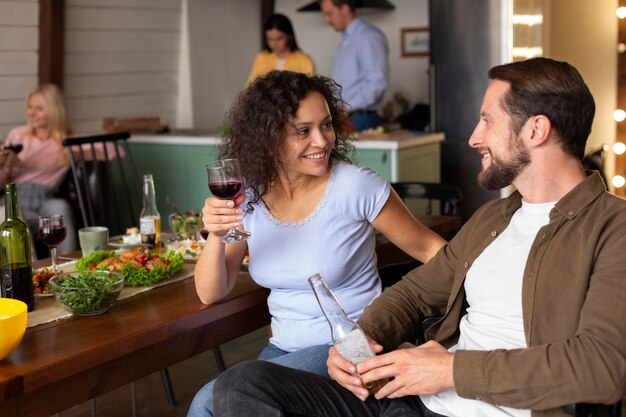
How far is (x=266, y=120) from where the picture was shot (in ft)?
7.09

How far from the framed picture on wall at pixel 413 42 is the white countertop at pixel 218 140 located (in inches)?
107

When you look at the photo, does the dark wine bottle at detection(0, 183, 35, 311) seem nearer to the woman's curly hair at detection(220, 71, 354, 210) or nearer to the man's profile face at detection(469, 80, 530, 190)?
the woman's curly hair at detection(220, 71, 354, 210)

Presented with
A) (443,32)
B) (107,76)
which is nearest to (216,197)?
(443,32)

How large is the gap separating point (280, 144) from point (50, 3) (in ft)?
11.7

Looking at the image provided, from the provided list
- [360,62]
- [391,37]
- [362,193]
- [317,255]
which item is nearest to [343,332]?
[317,255]

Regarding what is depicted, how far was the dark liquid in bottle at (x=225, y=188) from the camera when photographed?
1918 mm

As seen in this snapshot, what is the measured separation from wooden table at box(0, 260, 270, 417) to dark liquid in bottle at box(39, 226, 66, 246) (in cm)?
32

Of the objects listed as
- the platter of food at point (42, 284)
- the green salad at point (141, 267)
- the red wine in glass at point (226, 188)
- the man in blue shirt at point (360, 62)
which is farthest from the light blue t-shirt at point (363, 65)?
the red wine in glass at point (226, 188)

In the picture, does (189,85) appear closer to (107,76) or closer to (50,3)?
(107,76)

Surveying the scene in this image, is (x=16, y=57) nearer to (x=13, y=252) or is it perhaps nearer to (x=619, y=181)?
(x=13, y=252)

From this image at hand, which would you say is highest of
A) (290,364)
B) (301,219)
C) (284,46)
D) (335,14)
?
(335,14)

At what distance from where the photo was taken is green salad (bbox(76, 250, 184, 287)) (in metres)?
2.21

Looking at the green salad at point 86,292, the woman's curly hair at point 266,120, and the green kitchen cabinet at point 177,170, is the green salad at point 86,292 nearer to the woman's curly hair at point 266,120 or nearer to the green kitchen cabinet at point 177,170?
the woman's curly hair at point 266,120

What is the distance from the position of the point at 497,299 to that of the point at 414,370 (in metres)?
0.24
